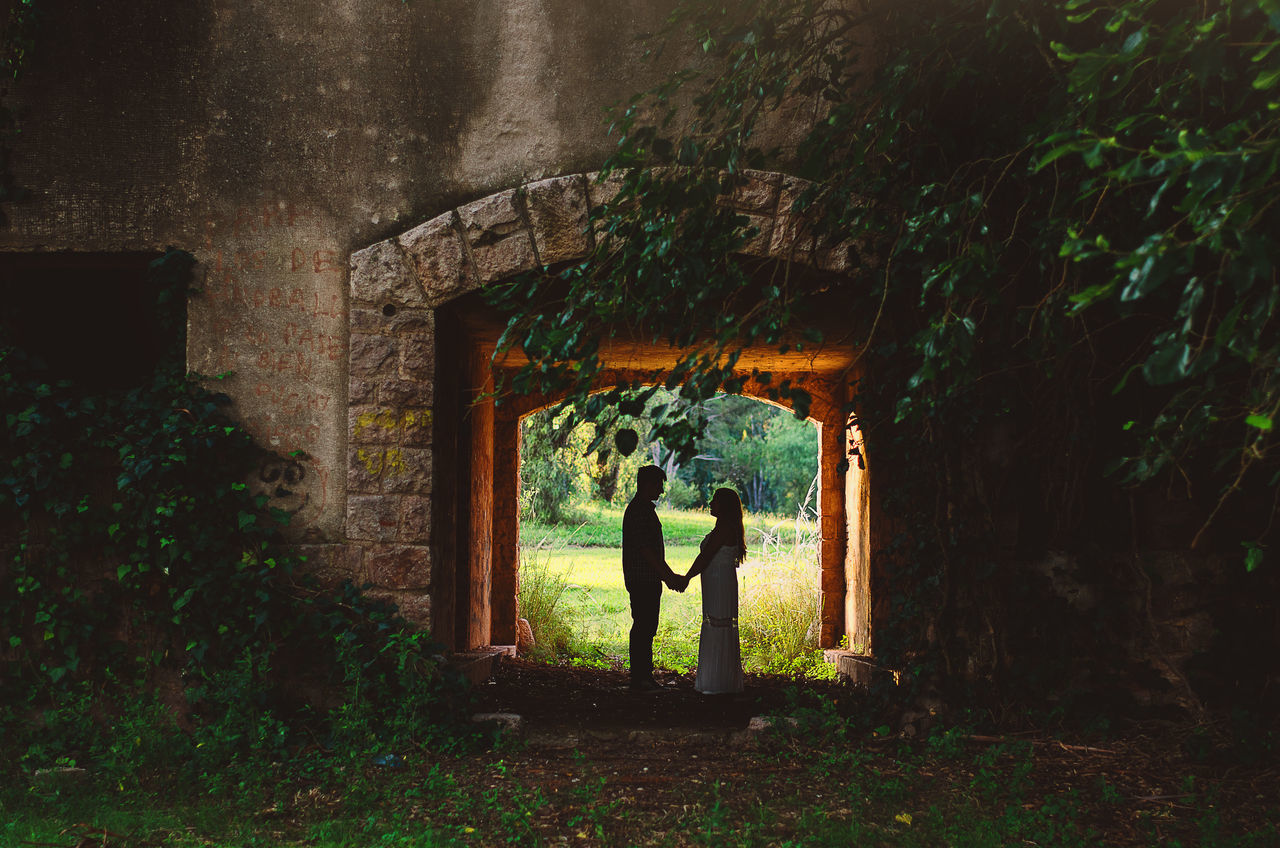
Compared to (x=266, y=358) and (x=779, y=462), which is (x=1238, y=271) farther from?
(x=779, y=462)

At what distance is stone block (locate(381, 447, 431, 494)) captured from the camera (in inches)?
188

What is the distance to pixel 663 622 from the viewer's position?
11.7 m

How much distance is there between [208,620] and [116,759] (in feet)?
2.34

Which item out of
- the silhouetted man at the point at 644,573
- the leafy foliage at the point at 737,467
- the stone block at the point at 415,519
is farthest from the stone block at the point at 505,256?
the leafy foliage at the point at 737,467

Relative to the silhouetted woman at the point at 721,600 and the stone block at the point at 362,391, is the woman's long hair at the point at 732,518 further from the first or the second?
the stone block at the point at 362,391

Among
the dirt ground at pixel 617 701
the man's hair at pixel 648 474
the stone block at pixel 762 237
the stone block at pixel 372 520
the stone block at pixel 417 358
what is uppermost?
the stone block at pixel 762 237

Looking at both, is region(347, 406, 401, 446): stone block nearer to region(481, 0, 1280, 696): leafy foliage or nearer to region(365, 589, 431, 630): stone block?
region(365, 589, 431, 630): stone block

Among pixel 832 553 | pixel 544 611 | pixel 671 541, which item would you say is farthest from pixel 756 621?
pixel 671 541

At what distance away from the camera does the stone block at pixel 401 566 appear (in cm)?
474

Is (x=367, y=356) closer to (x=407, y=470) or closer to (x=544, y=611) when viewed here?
(x=407, y=470)

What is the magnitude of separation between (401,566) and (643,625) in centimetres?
236

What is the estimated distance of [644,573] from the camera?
6602mm

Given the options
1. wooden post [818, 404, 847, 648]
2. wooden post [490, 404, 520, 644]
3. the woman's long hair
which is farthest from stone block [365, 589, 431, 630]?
wooden post [818, 404, 847, 648]

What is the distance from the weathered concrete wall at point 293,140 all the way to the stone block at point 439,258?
0.13 m
